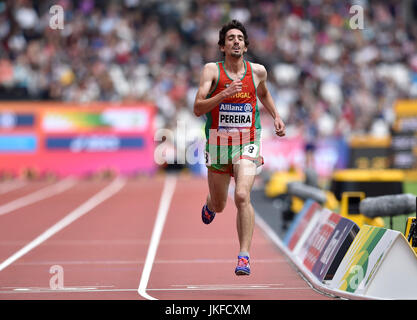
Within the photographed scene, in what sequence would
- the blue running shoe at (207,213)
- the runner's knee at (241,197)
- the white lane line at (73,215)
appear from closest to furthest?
the runner's knee at (241,197) < the blue running shoe at (207,213) < the white lane line at (73,215)

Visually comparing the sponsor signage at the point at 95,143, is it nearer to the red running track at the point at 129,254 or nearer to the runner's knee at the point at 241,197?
the red running track at the point at 129,254

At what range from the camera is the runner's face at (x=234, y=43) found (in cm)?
773

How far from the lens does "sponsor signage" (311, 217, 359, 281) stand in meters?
7.69

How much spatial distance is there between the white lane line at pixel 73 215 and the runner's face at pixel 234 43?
3.38 metres

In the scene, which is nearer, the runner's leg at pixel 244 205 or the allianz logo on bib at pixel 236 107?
the runner's leg at pixel 244 205

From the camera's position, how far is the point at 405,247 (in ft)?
21.2

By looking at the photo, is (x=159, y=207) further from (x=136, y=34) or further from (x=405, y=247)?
(x=136, y=34)

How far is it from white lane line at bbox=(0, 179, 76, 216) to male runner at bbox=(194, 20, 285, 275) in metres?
8.70

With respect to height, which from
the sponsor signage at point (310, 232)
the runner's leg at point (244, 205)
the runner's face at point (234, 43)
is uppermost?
the runner's face at point (234, 43)

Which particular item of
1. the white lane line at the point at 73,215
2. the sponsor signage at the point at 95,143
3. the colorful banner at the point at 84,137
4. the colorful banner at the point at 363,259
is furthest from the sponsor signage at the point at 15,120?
the colorful banner at the point at 363,259

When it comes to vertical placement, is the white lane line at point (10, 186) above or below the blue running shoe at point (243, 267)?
below

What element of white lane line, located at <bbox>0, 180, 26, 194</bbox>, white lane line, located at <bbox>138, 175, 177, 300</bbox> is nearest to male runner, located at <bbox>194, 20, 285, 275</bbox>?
white lane line, located at <bbox>138, 175, 177, 300</bbox>

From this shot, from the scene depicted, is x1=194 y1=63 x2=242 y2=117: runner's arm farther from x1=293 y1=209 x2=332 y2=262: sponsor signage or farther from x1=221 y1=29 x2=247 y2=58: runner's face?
x1=293 y1=209 x2=332 y2=262: sponsor signage
